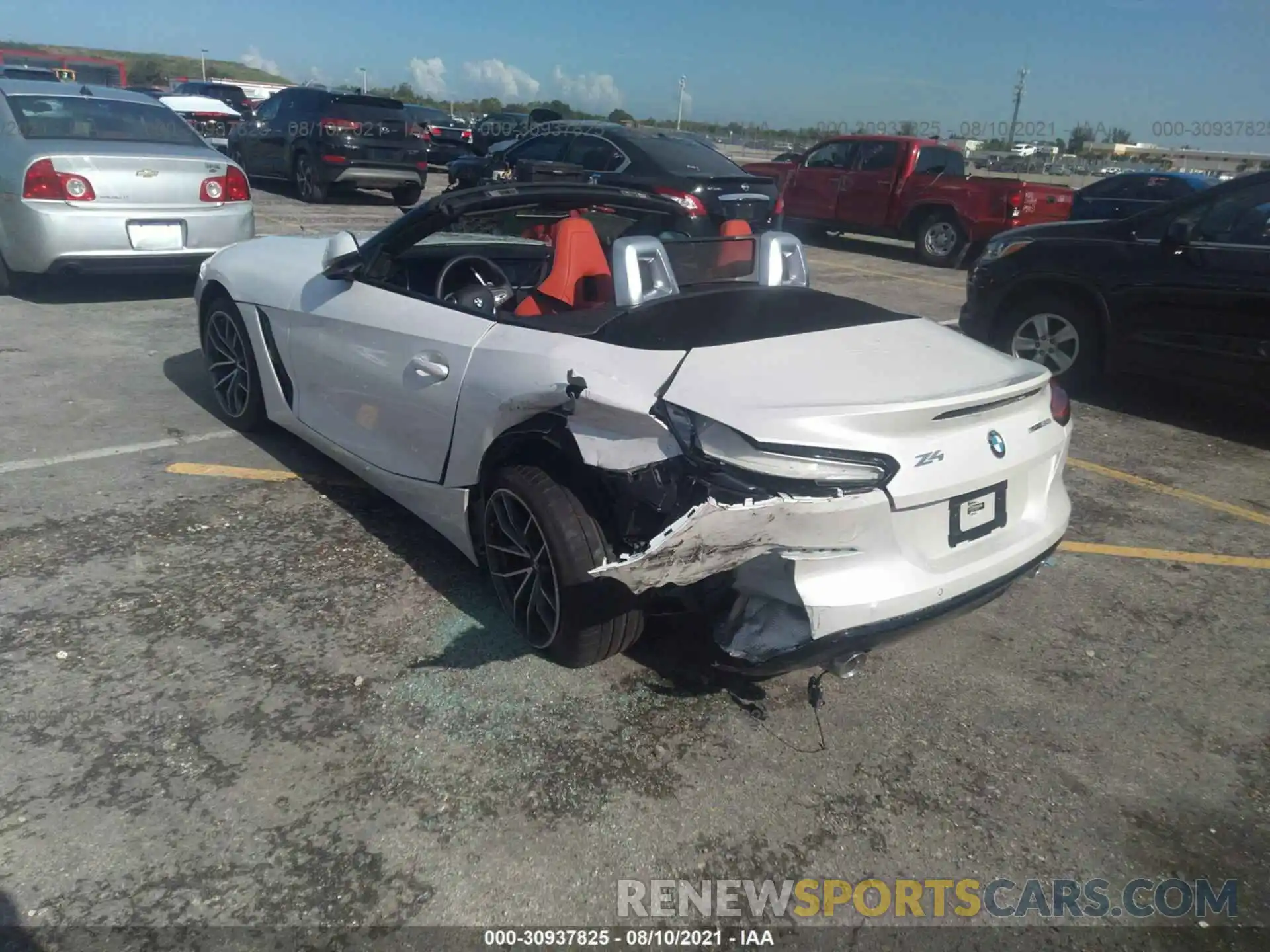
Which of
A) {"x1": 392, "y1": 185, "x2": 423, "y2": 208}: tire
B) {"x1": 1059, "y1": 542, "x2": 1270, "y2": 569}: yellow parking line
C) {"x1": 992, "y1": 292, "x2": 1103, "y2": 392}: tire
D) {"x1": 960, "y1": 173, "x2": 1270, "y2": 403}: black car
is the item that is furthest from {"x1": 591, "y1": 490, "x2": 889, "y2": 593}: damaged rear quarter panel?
{"x1": 392, "y1": 185, "x2": 423, "y2": 208}: tire

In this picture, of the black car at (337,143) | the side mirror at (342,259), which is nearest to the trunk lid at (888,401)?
the side mirror at (342,259)

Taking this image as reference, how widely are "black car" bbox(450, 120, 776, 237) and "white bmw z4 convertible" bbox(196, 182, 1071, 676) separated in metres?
5.40

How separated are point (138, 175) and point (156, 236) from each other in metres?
0.44

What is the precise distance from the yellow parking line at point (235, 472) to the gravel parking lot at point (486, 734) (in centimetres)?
7

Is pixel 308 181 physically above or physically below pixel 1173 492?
above

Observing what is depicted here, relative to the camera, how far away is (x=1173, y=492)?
502cm

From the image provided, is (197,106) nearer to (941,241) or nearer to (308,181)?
(308,181)

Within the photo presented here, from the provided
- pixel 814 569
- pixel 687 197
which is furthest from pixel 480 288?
pixel 687 197

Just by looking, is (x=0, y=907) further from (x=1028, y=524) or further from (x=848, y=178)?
(x=848, y=178)

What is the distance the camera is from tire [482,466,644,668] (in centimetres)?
278

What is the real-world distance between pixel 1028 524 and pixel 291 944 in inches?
90.5

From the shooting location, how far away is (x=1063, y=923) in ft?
7.39

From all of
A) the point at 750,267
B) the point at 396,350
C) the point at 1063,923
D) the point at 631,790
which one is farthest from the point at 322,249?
the point at 1063,923

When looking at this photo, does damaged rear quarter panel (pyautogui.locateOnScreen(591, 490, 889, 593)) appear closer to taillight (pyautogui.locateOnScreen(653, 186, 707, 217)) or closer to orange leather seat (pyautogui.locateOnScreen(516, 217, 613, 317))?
orange leather seat (pyautogui.locateOnScreen(516, 217, 613, 317))
